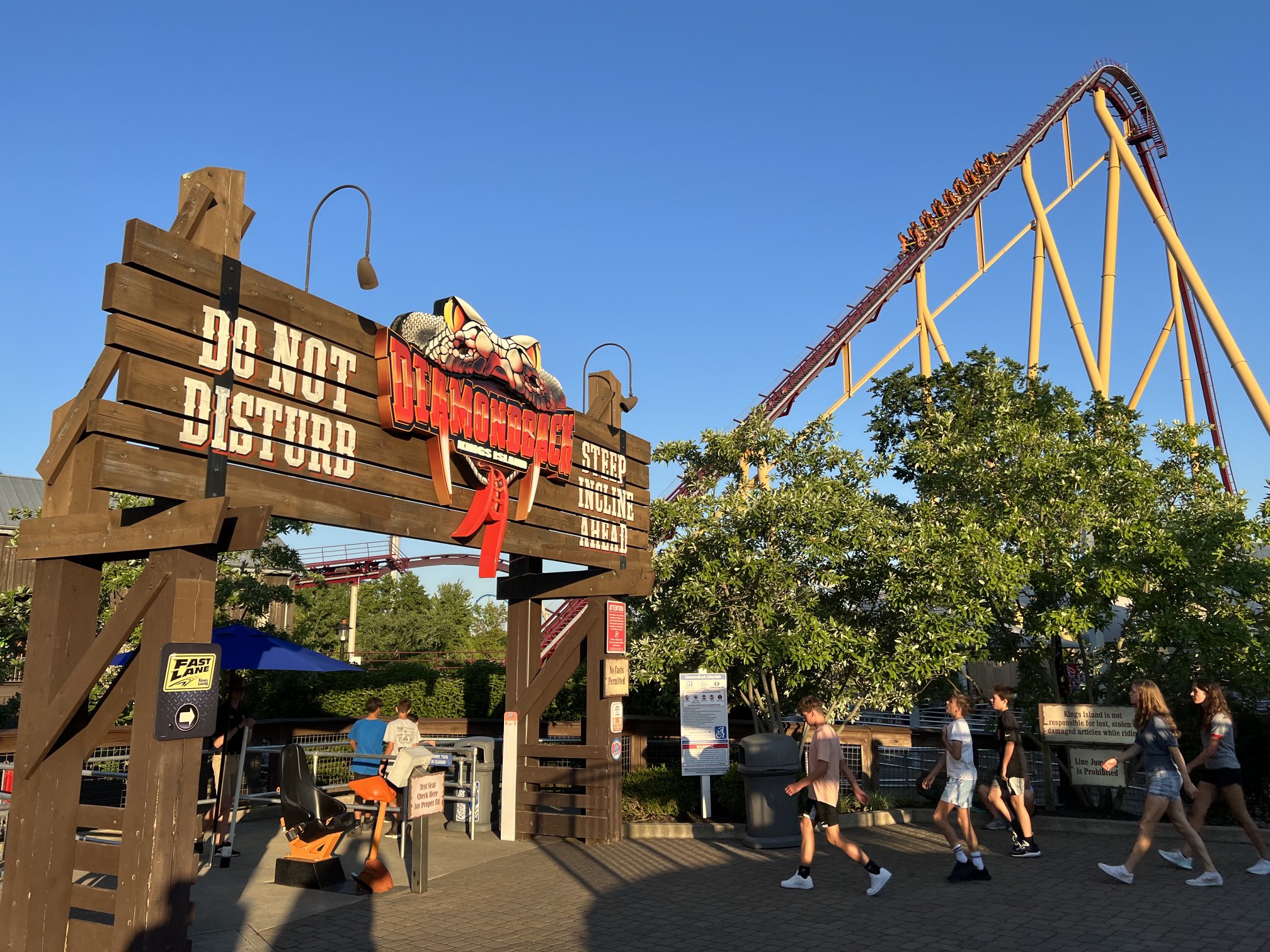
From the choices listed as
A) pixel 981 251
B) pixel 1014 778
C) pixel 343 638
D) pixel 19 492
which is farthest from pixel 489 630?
pixel 1014 778

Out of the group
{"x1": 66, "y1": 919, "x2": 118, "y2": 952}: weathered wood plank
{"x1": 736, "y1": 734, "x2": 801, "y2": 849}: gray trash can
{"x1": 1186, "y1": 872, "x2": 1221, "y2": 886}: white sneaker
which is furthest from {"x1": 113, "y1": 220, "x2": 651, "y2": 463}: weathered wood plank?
{"x1": 1186, "y1": 872, "x2": 1221, "y2": 886}: white sneaker

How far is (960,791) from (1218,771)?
2.32m

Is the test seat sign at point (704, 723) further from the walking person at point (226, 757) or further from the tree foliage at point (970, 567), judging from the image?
the walking person at point (226, 757)

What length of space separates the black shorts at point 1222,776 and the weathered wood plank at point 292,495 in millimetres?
6502

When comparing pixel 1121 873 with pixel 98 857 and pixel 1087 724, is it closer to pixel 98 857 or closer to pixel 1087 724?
pixel 1087 724

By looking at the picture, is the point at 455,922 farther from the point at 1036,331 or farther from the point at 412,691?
the point at 1036,331

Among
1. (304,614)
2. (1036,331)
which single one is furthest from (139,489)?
(304,614)

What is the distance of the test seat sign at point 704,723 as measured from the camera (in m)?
12.1

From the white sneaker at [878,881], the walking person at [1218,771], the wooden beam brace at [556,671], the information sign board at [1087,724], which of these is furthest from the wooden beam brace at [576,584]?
the walking person at [1218,771]

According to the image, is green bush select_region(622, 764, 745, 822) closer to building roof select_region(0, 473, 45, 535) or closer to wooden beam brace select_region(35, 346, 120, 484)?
wooden beam brace select_region(35, 346, 120, 484)

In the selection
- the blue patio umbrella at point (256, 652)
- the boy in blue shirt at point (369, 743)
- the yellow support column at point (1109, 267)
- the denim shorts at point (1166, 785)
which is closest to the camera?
the denim shorts at point (1166, 785)

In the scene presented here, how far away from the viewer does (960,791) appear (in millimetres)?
8836

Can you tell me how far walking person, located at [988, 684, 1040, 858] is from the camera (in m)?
9.89

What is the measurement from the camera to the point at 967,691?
572 inches
